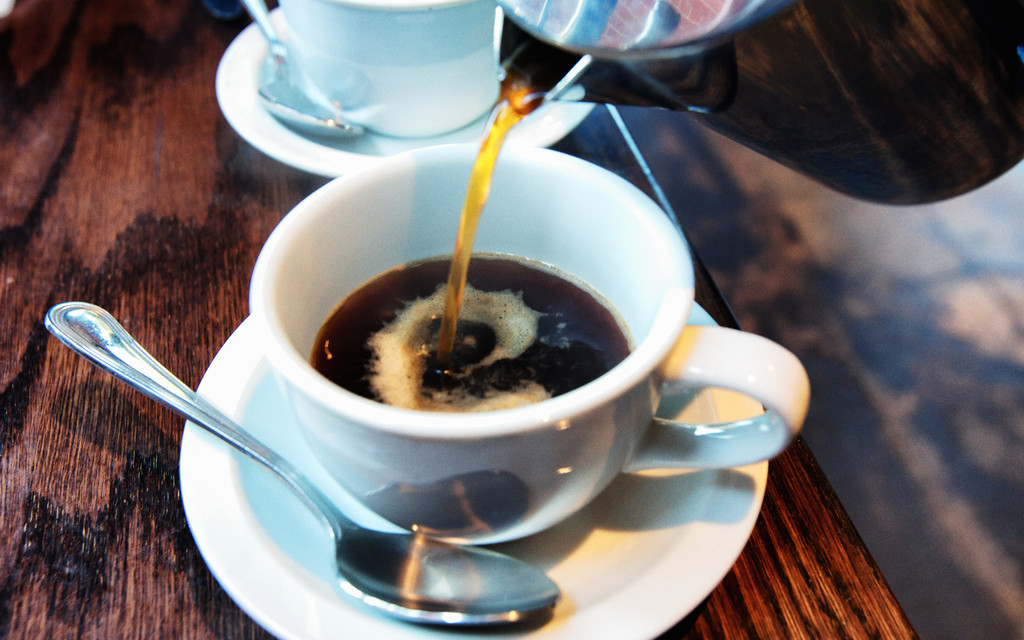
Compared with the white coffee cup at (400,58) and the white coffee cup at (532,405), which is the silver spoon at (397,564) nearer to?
the white coffee cup at (532,405)

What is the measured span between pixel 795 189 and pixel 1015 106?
1098 mm

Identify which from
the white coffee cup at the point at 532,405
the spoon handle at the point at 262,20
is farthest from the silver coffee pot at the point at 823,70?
the spoon handle at the point at 262,20

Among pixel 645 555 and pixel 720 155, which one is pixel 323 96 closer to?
pixel 645 555

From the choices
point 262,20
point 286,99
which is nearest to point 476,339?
point 286,99

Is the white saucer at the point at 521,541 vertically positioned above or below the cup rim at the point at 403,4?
below

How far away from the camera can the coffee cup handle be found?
43 centimetres

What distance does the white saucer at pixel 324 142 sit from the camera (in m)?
0.85

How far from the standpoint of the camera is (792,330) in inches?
56.4

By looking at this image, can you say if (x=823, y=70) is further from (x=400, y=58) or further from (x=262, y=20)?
(x=262, y=20)

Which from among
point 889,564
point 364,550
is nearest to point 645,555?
point 364,550

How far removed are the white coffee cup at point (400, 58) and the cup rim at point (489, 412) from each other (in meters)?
0.33

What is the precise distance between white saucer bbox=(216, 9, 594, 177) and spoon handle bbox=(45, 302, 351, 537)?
32 cm

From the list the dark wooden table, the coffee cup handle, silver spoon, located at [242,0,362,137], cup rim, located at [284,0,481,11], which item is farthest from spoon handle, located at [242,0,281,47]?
the coffee cup handle

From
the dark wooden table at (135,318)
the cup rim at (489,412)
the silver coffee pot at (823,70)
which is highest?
the silver coffee pot at (823,70)
